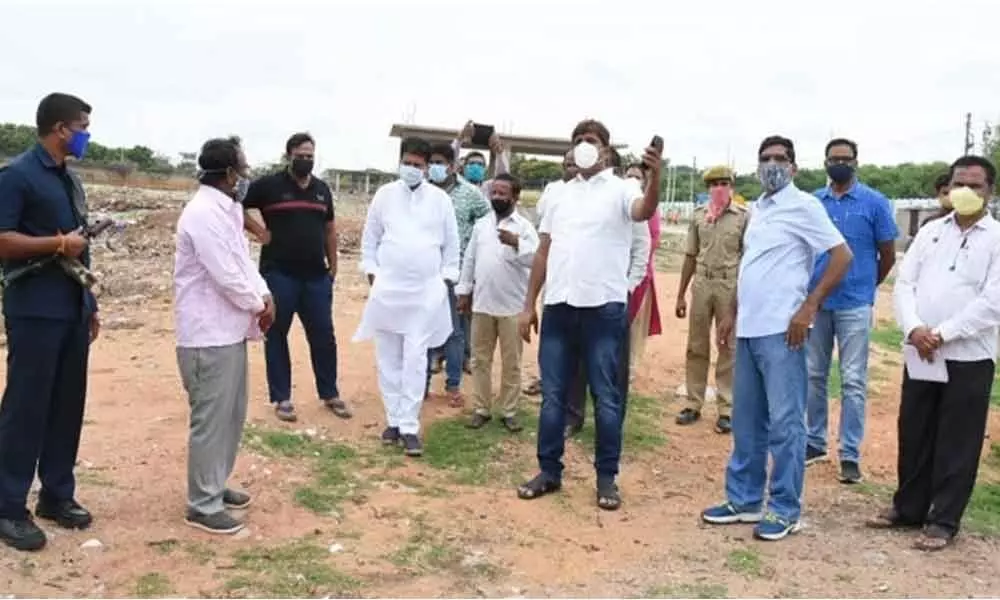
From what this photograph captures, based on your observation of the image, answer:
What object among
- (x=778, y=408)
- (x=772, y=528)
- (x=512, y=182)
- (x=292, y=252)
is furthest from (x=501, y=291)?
(x=772, y=528)

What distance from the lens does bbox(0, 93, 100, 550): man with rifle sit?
4078 mm

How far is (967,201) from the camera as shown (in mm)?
4699

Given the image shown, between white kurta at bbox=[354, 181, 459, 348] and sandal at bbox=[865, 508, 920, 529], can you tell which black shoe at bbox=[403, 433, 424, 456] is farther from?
sandal at bbox=[865, 508, 920, 529]

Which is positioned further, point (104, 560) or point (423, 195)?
point (423, 195)

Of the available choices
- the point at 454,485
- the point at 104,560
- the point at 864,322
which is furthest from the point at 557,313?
the point at 104,560

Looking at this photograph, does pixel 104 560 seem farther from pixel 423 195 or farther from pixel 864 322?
pixel 864 322

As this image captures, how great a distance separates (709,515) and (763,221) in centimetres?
155

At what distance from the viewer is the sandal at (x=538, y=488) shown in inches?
207

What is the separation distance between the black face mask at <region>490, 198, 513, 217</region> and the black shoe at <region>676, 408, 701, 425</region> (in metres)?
2.13

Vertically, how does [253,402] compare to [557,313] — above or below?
below

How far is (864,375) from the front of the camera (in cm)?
605

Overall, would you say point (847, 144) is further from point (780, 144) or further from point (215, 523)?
point (215, 523)

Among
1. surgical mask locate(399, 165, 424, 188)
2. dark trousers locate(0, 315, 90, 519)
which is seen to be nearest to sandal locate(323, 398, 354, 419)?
surgical mask locate(399, 165, 424, 188)

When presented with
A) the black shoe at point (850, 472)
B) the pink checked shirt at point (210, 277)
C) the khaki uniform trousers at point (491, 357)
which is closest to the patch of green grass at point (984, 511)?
the black shoe at point (850, 472)
